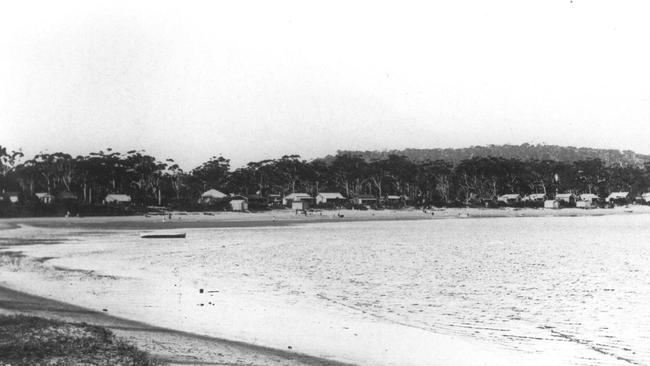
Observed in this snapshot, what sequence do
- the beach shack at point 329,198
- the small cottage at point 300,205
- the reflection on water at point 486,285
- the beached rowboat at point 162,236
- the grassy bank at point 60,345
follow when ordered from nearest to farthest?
1. the grassy bank at point 60,345
2. the reflection on water at point 486,285
3. the beached rowboat at point 162,236
4. the small cottage at point 300,205
5. the beach shack at point 329,198

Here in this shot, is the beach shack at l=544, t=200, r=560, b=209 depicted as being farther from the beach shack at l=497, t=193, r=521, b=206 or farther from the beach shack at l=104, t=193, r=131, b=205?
the beach shack at l=104, t=193, r=131, b=205

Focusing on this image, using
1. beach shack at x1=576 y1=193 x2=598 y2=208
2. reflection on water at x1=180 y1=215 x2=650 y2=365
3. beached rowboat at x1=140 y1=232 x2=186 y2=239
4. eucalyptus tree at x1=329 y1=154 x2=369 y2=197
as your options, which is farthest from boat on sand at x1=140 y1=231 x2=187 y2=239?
beach shack at x1=576 y1=193 x2=598 y2=208

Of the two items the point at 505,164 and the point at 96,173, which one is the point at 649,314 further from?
the point at 505,164

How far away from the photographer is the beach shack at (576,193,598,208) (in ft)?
411

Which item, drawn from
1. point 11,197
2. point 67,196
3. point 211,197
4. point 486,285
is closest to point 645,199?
point 211,197

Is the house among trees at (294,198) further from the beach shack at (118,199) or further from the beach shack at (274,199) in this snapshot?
the beach shack at (118,199)

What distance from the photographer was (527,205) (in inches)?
4855

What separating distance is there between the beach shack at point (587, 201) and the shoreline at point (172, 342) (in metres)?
125

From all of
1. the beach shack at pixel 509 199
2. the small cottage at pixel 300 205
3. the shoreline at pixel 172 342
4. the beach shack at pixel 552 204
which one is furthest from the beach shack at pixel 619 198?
the shoreline at pixel 172 342

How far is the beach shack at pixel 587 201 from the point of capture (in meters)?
125

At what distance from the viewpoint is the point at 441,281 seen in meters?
21.5

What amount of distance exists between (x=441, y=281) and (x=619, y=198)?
425ft

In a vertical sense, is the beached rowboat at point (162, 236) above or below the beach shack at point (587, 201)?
below

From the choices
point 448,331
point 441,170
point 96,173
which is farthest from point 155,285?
point 441,170
